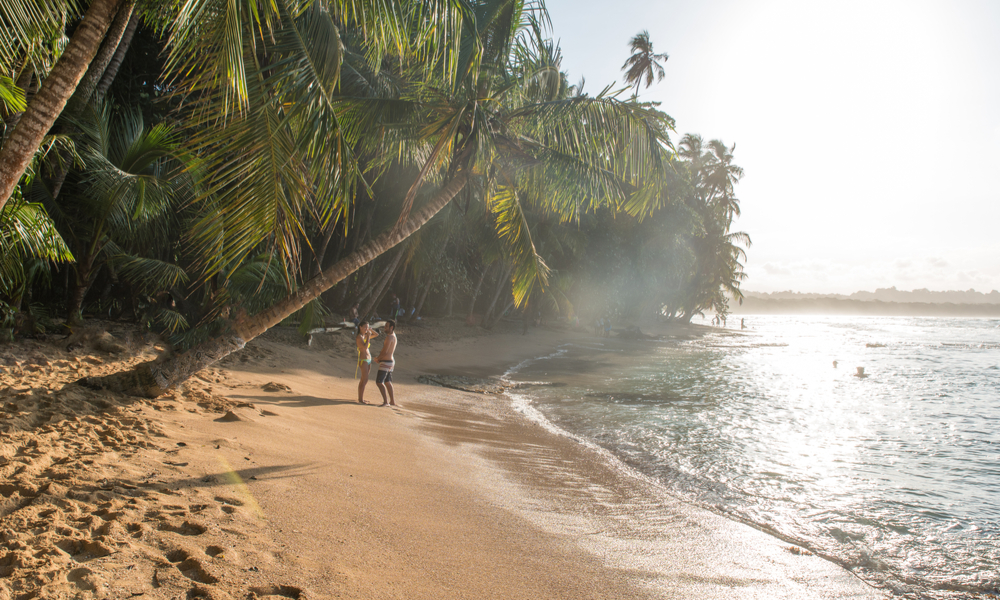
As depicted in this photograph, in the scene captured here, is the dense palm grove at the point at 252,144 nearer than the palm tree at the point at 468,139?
Yes

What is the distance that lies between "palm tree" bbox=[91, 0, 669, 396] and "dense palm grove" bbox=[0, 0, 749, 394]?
0.03 meters

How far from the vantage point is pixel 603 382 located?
45.7 ft

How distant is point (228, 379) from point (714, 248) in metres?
41.2

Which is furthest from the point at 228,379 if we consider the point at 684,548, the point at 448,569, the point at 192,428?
the point at 684,548

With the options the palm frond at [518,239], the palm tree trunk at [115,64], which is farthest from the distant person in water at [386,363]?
the palm tree trunk at [115,64]

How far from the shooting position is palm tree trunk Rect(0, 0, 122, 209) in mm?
3186

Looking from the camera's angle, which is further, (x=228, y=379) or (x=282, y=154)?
(x=228, y=379)

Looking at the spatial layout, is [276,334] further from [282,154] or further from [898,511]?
[898,511]

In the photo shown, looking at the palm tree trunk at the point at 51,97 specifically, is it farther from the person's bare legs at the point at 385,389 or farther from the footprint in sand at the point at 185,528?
the person's bare legs at the point at 385,389

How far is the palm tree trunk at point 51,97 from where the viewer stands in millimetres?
3186

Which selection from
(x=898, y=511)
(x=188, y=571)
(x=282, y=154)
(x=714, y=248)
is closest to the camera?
(x=188, y=571)

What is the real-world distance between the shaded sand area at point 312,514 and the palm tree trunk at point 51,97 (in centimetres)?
190

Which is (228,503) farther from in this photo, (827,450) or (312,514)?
(827,450)

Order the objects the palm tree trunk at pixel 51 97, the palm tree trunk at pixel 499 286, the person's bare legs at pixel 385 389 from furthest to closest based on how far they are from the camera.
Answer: the palm tree trunk at pixel 499 286 < the person's bare legs at pixel 385 389 < the palm tree trunk at pixel 51 97
